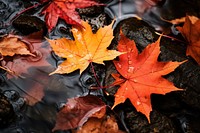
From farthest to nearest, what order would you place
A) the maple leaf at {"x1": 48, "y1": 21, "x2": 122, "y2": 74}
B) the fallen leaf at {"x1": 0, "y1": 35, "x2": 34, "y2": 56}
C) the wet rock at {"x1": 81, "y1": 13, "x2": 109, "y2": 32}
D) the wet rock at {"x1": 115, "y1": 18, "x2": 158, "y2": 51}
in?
1. the wet rock at {"x1": 81, "y1": 13, "x2": 109, "y2": 32}
2. the wet rock at {"x1": 115, "y1": 18, "x2": 158, "y2": 51}
3. the fallen leaf at {"x1": 0, "y1": 35, "x2": 34, "y2": 56}
4. the maple leaf at {"x1": 48, "y1": 21, "x2": 122, "y2": 74}

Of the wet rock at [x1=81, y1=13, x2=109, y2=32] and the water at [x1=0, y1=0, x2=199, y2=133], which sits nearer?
the water at [x1=0, y1=0, x2=199, y2=133]

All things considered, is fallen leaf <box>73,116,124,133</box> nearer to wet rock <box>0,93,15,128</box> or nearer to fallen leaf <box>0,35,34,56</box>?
wet rock <box>0,93,15,128</box>

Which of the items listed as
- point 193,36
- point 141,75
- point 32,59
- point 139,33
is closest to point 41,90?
point 32,59

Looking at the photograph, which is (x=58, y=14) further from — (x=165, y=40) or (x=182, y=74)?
(x=182, y=74)

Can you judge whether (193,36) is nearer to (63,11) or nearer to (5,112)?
(63,11)

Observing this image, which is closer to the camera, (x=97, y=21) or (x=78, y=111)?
(x=78, y=111)

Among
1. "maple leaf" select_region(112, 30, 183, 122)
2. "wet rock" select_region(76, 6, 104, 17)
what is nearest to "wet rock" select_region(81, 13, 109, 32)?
"wet rock" select_region(76, 6, 104, 17)

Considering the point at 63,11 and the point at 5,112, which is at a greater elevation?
the point at 63,11
